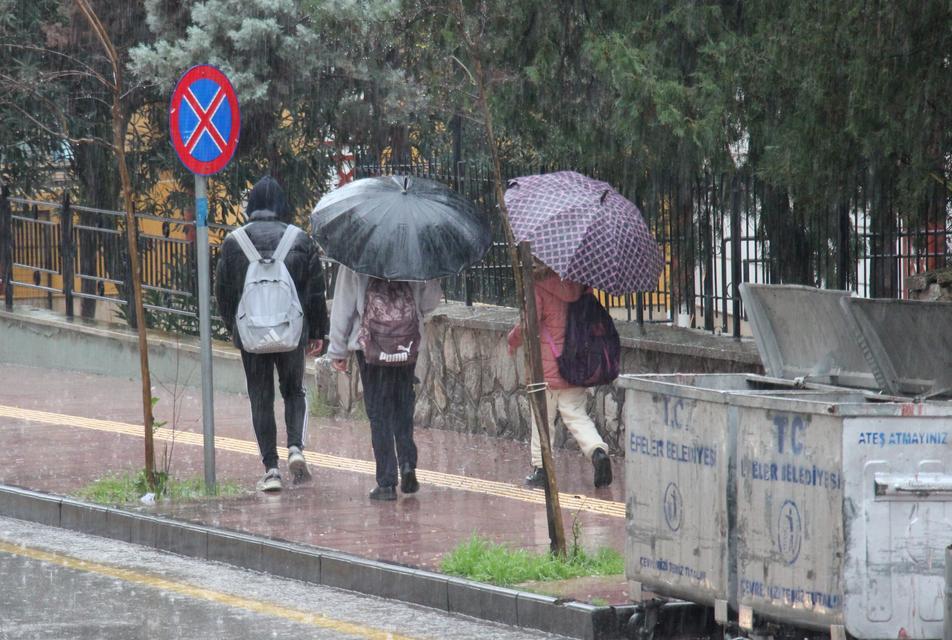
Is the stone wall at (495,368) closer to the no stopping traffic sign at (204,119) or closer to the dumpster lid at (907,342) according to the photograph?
the no stopping traffic sign at (204,119)

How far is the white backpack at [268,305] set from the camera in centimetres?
1059

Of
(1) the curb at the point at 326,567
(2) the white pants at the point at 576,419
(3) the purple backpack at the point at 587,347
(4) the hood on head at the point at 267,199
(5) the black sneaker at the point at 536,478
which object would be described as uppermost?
(4) the hood on head at the point at 267,199

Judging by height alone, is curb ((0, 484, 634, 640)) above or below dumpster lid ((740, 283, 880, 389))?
below

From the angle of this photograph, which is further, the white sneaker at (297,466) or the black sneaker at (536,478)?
the white sneaker at (297,466)

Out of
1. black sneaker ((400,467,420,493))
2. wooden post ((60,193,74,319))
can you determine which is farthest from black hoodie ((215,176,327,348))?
wooden post ((60,193,74,319))

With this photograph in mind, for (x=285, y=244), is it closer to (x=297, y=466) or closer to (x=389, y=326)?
(x=389, y=326)

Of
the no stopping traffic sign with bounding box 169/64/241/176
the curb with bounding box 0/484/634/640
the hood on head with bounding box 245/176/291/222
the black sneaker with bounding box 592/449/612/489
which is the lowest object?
the curb with bounding box 0/484/634/640

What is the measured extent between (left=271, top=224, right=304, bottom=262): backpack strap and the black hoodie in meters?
0.04

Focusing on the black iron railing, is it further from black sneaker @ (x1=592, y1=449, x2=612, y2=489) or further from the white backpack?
the white backpack

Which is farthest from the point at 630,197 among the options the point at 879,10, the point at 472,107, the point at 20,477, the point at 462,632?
the point at 462,632

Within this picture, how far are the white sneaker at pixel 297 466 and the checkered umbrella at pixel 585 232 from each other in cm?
211

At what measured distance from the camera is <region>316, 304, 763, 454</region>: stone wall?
1162cm

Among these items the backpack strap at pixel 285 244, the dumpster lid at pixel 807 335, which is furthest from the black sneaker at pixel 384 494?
the dumpster lid at pixel 807 335

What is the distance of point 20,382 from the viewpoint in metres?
17.3
